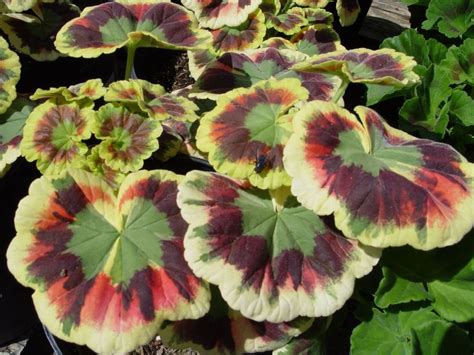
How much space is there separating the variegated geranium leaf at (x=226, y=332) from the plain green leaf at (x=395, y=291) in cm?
17

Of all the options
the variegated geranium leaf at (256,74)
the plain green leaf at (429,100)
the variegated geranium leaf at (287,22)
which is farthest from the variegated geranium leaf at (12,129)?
the plain green leaf at (429,100)

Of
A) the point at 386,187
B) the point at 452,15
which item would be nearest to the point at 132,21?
the point at 386,187

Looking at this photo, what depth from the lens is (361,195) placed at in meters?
1.05

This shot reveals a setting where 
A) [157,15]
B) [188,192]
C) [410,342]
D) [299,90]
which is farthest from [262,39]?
[410,342]

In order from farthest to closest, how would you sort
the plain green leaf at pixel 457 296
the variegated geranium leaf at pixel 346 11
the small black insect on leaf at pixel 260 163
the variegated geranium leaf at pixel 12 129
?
the variegated geranium leaf at pixel 346 11
the variegated geranium leaf at pixel 12 129
the plain green leaf at pixel 457 296
the small black insect on leaf at pixel 260 163

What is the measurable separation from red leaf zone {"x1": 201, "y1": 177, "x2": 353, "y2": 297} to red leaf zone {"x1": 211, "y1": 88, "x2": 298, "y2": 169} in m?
0.11

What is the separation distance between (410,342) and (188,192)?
24.2 inches

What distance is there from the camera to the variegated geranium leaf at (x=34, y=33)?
65.9 inches

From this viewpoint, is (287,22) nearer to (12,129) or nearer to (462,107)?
(462,107)

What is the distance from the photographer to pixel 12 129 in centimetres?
144

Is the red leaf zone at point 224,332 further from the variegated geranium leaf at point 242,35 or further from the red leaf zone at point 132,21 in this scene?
the variegated geranium leaf at point 242,35

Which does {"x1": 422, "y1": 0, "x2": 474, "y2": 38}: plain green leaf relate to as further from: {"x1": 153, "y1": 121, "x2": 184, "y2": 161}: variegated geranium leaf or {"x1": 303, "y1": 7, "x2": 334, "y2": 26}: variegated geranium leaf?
{"x1": 153, "y1": 121, "x2": 184, "y2": 161}: variegated geranium leaf

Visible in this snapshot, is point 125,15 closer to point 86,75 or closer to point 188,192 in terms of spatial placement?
point 86,75

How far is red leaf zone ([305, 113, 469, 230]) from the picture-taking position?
3.41 ft
